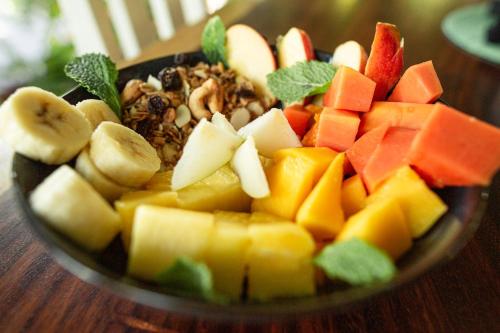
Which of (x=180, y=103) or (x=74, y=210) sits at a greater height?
(x=74, y=210)

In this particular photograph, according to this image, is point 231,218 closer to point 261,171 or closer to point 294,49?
point 261,171

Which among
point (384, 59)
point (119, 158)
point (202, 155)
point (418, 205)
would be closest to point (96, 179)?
point (119, 158)

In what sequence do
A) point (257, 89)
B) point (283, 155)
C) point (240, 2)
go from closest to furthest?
point (283, 155), point (257, 89), point (240, 2)

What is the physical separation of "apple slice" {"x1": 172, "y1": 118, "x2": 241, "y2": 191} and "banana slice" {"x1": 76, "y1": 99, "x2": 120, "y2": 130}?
249 mm

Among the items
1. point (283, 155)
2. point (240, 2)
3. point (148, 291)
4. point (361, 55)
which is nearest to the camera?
point (148, 291)

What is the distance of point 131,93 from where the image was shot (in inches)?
43.6

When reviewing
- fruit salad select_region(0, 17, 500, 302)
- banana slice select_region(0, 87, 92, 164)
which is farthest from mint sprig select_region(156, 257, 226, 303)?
banana slice select_region(0, 87, 92, 164)

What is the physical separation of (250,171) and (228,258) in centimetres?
21

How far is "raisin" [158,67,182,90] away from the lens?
3.74 feet

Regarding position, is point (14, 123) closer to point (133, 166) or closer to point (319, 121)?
point (133, 166)

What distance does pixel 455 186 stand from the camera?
0.75m

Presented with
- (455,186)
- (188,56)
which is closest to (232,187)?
(455,186)

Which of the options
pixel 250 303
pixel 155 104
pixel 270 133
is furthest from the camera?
pixel 155 104

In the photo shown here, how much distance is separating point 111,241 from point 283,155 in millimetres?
360
